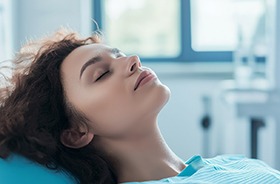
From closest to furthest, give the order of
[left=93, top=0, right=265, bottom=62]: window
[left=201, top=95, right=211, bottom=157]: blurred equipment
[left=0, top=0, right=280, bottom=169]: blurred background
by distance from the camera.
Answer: [left=0, top=0, right=280, bottom=169]: blurred background
[left=201, top=95, right=211, bottom=157]: blurred equipment
[left=93, top=0, right=265, bottom=62]: window

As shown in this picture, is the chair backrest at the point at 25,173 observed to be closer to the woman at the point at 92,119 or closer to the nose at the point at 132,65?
the woman at the point at 92,119

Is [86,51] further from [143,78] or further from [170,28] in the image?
[170,28]

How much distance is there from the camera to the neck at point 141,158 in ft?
3.93

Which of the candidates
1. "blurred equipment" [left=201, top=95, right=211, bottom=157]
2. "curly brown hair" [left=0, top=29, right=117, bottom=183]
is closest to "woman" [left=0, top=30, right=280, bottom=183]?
"curly brown hair" [left=0, top=29, right=117, bottom=183]

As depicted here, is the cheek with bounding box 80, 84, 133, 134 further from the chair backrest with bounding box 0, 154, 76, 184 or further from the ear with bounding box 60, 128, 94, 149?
the chair backrest with bounding box 0, 154, 76, 184

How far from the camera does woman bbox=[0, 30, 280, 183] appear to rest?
1.15 metres

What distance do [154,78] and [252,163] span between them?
379mm

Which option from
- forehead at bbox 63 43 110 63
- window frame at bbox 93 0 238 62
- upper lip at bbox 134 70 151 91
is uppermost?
forehead at bbox 63 43 110 63

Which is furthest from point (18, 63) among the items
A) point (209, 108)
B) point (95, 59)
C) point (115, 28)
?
point (115, 28)

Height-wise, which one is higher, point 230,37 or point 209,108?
point 230,37

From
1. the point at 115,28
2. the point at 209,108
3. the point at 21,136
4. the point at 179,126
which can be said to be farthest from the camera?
the point at 115,28

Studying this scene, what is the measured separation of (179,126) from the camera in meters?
3.16

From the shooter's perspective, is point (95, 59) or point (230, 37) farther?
point (230, 37)

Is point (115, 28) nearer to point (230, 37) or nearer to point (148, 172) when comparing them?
point (230, 37)
